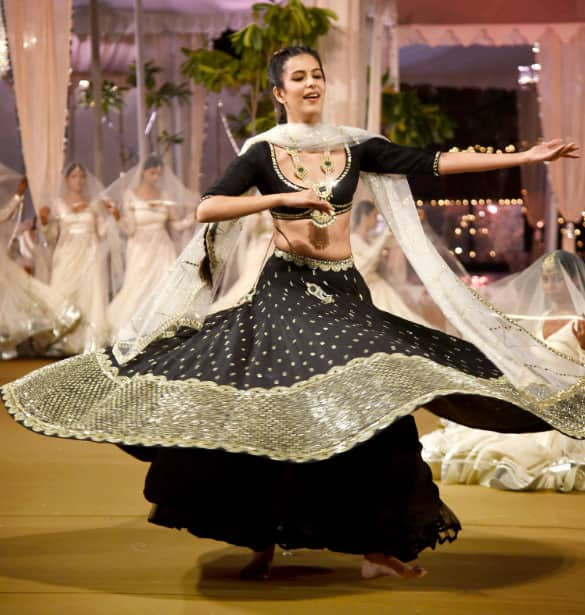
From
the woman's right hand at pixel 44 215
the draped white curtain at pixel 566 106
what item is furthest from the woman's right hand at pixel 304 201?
the draped white curtain at pixel 566 106

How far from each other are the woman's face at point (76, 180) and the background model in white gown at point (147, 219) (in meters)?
0.21

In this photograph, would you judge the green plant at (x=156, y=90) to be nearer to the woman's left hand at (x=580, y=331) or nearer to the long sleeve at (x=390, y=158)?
the woman's left hand at (x=580, y=331)

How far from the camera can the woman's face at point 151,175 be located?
31.2 ft

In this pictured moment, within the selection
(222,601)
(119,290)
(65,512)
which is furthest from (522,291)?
(119,290)

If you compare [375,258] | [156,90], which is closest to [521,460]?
[375,258]

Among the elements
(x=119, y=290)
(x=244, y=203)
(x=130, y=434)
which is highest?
(x=244, y=203)

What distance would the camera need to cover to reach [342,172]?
3381 millimetres

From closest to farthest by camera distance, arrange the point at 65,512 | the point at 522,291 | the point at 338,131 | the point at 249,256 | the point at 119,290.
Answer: the point at 338,131 < the point at 65,512 < the point at 522,291 < the point at 249,256 < the point at 119,290

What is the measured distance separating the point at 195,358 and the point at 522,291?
7.11ft

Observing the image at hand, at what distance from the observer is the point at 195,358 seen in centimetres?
316

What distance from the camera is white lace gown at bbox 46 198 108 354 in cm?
910

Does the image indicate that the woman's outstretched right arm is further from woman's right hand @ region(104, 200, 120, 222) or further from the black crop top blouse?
woman's right hand @ region(104, 200, 120, 222)

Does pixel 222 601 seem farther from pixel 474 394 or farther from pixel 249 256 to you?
pixel 249 256

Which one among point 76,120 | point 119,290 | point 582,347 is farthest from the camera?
point 76,120
